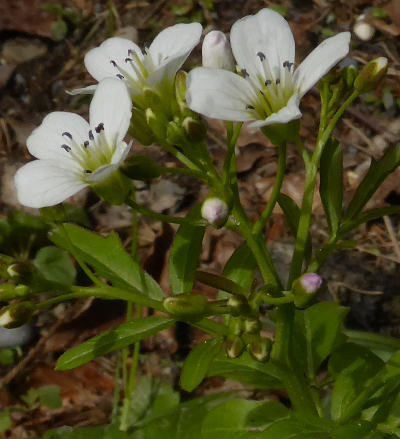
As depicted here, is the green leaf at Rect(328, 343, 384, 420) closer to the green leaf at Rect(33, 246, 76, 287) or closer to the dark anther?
the dark anther

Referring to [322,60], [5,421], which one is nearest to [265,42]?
[322,60]

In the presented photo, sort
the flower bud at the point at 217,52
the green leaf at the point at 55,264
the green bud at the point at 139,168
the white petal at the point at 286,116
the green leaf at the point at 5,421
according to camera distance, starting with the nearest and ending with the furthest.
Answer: the white petal at the point at 286,116
the green bud at the point at 139,168
the flower bud at the point at 217,52
the green leaf at the point at 5,421
the green leaf at the point at 55,264

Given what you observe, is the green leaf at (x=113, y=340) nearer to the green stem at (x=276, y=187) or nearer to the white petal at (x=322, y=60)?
the green stem at (x=276, y=187)

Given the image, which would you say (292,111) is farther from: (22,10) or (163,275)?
(22,10)

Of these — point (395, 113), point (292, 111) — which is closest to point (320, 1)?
point (395, 113)

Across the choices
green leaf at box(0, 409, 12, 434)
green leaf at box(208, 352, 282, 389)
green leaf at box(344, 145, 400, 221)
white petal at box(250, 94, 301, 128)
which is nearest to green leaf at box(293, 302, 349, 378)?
green leaf at box(208, 352, 282, 389)

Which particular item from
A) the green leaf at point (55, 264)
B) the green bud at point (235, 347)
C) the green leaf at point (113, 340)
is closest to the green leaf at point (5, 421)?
the green leaf at point (55, 264)
